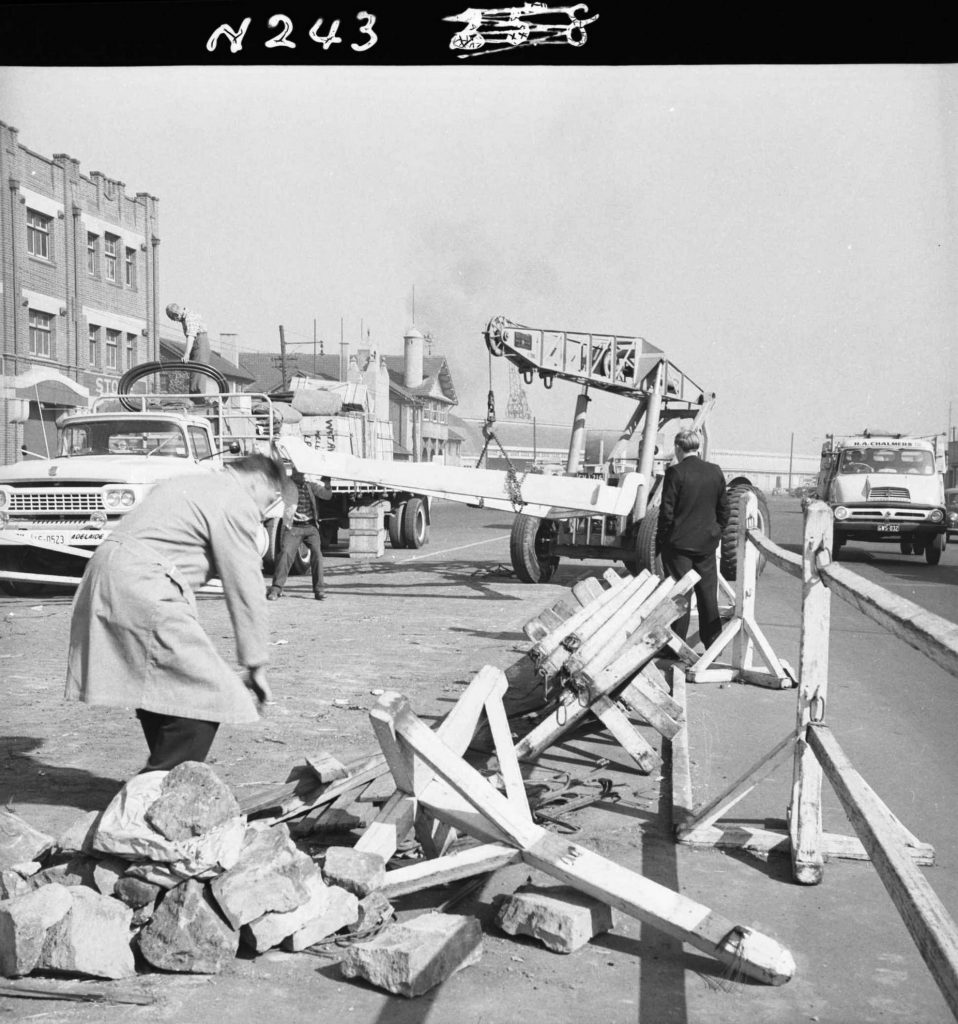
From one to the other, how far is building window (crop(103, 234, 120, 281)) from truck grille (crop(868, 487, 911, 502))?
14268 millimetres

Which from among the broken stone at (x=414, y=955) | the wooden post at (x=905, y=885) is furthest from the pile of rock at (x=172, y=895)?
the wooden post at (x=905, y=885)

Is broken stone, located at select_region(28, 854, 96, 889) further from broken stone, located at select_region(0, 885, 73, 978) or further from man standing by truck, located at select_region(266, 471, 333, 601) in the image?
man standing by truck, located at select_region(266, 471, 333, 601)

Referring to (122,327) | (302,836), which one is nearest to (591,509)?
(302,836)

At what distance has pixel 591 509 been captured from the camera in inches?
466

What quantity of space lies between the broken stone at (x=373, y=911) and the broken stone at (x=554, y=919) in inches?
14.0

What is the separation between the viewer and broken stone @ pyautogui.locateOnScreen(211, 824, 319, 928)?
3.12 m

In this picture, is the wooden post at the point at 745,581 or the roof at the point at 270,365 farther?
the roof at the point at 270,365

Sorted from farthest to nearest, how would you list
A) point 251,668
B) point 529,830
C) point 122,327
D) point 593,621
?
point 122,327, point 593,621, point 251,668, point 529,830

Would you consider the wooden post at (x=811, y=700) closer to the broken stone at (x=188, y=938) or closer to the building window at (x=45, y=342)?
the broken stone at (x=188, y=938)

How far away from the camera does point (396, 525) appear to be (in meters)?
19.7

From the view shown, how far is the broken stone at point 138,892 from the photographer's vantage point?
321 centimetres

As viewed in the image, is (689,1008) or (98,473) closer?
(689,1008)
